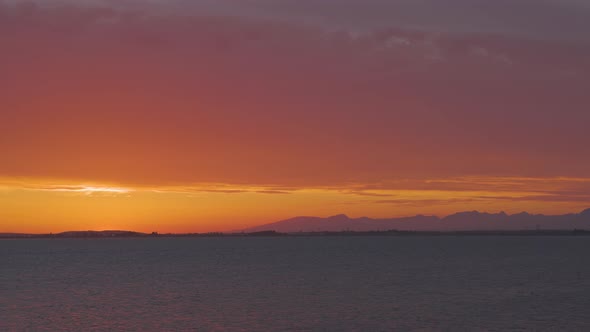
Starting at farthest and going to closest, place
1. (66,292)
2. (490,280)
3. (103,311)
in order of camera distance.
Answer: (490,280) → (66,292) → (103,311)

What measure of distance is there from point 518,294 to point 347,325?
33.9 meters

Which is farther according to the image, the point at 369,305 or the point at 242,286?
the point at 242,286

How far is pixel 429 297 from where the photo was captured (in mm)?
78562

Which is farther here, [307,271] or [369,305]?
[307,271]

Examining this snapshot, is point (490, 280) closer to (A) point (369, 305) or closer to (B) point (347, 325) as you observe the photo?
(A) point (369, 305)

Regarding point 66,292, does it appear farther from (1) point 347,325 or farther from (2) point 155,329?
(1) point 347,325

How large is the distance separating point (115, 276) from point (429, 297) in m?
63.9

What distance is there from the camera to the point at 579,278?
358 ft

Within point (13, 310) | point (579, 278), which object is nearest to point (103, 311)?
point (13, 310)

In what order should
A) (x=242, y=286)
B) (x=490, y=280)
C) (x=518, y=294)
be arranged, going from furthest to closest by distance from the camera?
(x=490, y=280), (x=242, y=286), (x=518, y=294)

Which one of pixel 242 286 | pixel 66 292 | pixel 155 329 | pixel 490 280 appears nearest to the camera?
pixel 155 329

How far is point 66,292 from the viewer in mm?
89500

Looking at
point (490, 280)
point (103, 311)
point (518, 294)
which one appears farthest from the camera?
point (490, 280)

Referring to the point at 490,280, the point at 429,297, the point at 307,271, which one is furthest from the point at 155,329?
the point at 307,271
